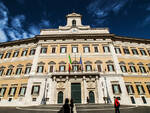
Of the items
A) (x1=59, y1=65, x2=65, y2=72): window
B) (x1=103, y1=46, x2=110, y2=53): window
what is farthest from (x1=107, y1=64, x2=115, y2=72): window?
(x1=59, y1=65, x2=65, y2=72): window

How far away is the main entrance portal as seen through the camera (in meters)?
15.2

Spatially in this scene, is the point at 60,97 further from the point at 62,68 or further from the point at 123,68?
the point at 123,68

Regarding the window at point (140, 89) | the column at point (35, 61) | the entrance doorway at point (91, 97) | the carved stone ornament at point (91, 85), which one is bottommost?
the entrance doorway at point (91, 97)

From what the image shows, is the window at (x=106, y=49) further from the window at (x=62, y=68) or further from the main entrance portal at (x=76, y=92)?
the window at (x=62, y=68)

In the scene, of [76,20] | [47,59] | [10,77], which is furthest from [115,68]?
[10,77]

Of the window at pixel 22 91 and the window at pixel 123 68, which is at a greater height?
the window at pixel 123 68

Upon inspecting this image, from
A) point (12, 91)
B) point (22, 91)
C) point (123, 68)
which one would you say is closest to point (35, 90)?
point (22, 91)

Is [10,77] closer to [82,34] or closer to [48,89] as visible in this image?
[48,89]

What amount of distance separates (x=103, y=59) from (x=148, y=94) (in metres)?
9.61

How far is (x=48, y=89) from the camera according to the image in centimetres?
1580

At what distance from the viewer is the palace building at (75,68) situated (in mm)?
15523

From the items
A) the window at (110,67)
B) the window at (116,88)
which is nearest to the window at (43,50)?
the window at (110,67)

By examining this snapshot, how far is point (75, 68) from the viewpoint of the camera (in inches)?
691

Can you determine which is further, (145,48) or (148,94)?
(145,48)
